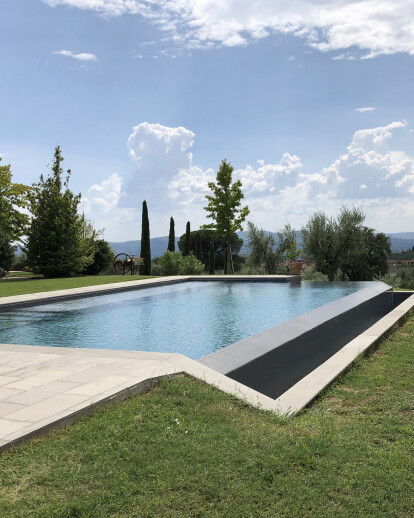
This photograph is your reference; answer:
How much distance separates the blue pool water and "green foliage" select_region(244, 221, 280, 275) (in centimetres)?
1279

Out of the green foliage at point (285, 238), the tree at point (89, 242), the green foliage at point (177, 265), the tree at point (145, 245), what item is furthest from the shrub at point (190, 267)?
the green foliage at point (285, 238)

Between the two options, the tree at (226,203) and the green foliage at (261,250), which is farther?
the green foliage at (261,250)

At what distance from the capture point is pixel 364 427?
12.0ft

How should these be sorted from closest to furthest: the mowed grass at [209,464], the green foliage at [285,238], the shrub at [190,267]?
the mowed grass at [209,464] → the shrub at [190,267] → the green foliage at [285,238]

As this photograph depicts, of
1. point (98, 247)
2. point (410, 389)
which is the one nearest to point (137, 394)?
point (410, 389)

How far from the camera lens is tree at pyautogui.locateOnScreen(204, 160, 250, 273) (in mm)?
26703

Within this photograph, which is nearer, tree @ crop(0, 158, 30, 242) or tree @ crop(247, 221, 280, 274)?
tree @ crop(0, 158, 30, 242)

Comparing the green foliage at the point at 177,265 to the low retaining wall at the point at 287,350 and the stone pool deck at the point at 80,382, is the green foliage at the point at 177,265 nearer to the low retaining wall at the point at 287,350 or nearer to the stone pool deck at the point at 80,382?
the low retaining wall at the point at 287,350

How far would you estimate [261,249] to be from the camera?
27.6 metres

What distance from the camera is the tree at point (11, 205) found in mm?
24062

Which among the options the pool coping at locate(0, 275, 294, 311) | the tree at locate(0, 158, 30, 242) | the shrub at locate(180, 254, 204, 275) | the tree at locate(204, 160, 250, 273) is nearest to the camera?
the pool coping at locate(0, 275, 294, 311)

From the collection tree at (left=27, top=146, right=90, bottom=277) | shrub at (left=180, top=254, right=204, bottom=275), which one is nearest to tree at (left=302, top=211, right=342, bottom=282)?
shrub at (left=180, top=254, right=204, bottom=275)

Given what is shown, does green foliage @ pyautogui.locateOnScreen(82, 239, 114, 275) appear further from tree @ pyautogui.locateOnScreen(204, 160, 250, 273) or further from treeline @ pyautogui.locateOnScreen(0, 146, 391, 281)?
tree @ pyautogui.locateOnScreen(204, 160, 250, 273)

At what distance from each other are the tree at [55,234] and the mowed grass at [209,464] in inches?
614
